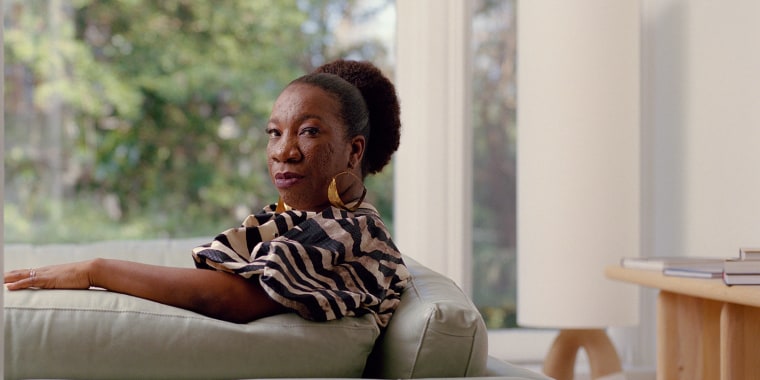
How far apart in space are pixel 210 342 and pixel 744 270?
3.08 ft

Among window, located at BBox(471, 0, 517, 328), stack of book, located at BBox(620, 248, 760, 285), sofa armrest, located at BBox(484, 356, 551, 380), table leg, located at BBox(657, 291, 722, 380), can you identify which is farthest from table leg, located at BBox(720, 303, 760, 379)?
window, located at BBox(471, 0, 517, 328)

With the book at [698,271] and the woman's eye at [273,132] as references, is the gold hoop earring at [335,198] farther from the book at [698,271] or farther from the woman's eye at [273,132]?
the book at [698,271]

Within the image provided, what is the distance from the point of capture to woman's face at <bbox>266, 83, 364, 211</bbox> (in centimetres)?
146

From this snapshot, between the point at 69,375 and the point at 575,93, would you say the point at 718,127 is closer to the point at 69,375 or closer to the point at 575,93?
the point at 575,93

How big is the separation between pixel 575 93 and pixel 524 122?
0.19m

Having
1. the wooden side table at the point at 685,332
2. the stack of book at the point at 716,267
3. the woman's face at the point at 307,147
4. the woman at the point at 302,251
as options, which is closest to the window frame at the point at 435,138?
the stack of book at the point at 716,267

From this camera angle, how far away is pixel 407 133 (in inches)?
141

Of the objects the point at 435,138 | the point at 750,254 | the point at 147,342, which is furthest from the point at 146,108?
the point at 147,342

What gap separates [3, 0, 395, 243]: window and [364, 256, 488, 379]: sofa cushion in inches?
101

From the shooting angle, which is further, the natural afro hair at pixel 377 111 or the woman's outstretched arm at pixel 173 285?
the natural afro hair at pixel 377 111

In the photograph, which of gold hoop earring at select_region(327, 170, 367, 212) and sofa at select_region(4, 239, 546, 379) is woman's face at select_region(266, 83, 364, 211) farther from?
sofa at select_region(4, 239, 546, 379)

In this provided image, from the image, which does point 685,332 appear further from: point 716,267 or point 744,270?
point 744,270

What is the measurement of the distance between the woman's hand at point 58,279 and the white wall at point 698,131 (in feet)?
6.75

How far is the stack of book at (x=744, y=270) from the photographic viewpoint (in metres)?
1.65
